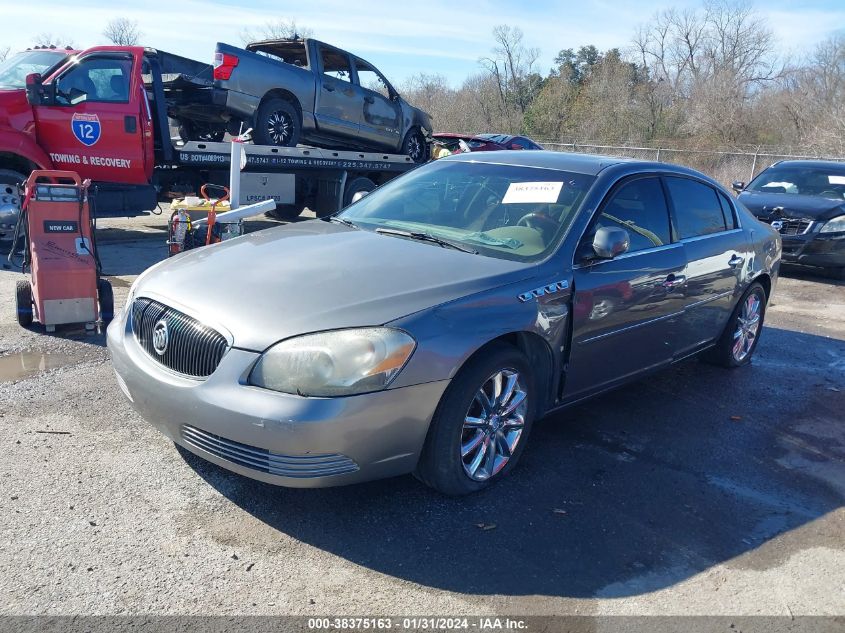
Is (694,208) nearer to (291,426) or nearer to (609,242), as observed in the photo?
(609,242)

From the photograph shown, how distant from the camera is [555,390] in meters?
4.05

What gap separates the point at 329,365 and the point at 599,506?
157 centimetres

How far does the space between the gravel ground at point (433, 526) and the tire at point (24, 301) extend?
1026 mm

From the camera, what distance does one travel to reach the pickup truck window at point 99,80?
922cm

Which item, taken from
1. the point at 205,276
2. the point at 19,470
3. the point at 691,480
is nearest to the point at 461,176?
the point at 205,276

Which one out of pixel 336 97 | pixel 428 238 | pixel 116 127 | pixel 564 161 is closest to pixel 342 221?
pixel 428 238

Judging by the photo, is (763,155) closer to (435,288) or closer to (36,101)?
(36,101)

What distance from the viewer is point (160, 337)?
3398 mm

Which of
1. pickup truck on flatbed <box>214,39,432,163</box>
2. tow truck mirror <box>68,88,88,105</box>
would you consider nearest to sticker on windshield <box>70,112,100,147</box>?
tow truck mirror <box>68,88,88,105</box>

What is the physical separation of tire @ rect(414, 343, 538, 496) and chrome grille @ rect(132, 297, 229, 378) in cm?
101

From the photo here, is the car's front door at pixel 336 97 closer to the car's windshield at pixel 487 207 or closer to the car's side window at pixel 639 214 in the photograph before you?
the car's windshield at pixel 487 207

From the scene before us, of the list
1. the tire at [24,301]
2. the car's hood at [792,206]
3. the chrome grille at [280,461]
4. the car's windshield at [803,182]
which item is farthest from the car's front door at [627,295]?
the car's windshield at [803,182]

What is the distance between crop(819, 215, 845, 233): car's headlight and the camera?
10203 mm

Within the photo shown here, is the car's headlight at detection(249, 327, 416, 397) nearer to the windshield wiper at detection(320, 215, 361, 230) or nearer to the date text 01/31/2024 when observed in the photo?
the date text 01/31/2024
